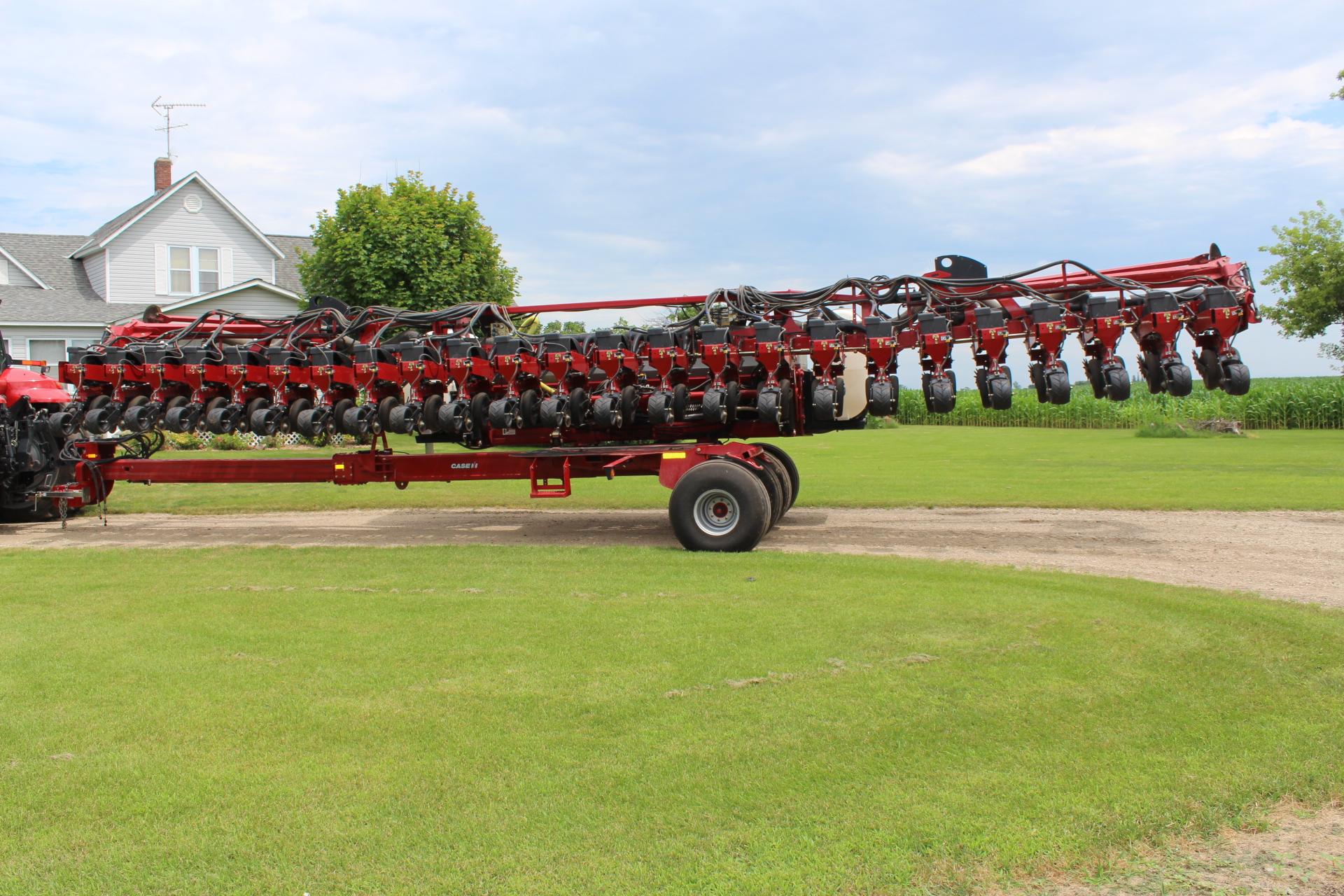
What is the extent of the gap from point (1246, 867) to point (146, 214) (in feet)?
111

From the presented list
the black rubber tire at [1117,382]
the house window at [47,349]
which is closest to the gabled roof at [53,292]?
the house window at [47,349]

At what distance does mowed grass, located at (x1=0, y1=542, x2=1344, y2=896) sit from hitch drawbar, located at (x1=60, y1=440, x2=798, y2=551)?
230 centimetres

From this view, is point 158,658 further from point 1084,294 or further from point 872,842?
point 1084,294

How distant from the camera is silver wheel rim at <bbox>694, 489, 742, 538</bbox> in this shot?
10961mm

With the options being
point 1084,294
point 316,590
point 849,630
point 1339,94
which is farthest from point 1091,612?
point 1339,94

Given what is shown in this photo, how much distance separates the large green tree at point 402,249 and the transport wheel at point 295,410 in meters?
8.84

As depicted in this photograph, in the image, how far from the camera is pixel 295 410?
1234cm

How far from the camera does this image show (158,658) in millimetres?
6758

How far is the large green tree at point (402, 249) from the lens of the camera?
2123cm

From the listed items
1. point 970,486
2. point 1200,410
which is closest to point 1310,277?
point 1200,410

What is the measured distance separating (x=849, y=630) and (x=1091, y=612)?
1.92 m

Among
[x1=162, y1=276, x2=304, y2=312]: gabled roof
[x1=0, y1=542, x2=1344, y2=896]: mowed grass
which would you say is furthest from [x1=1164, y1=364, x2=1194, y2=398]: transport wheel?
[x1=162, y1=276, x2=304, y2=312]: gabled roof

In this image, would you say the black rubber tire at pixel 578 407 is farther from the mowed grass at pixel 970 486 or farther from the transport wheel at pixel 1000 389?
the transport wheel at pixel 1000 389

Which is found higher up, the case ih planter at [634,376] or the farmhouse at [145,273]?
the farmhouse at [145,273]
